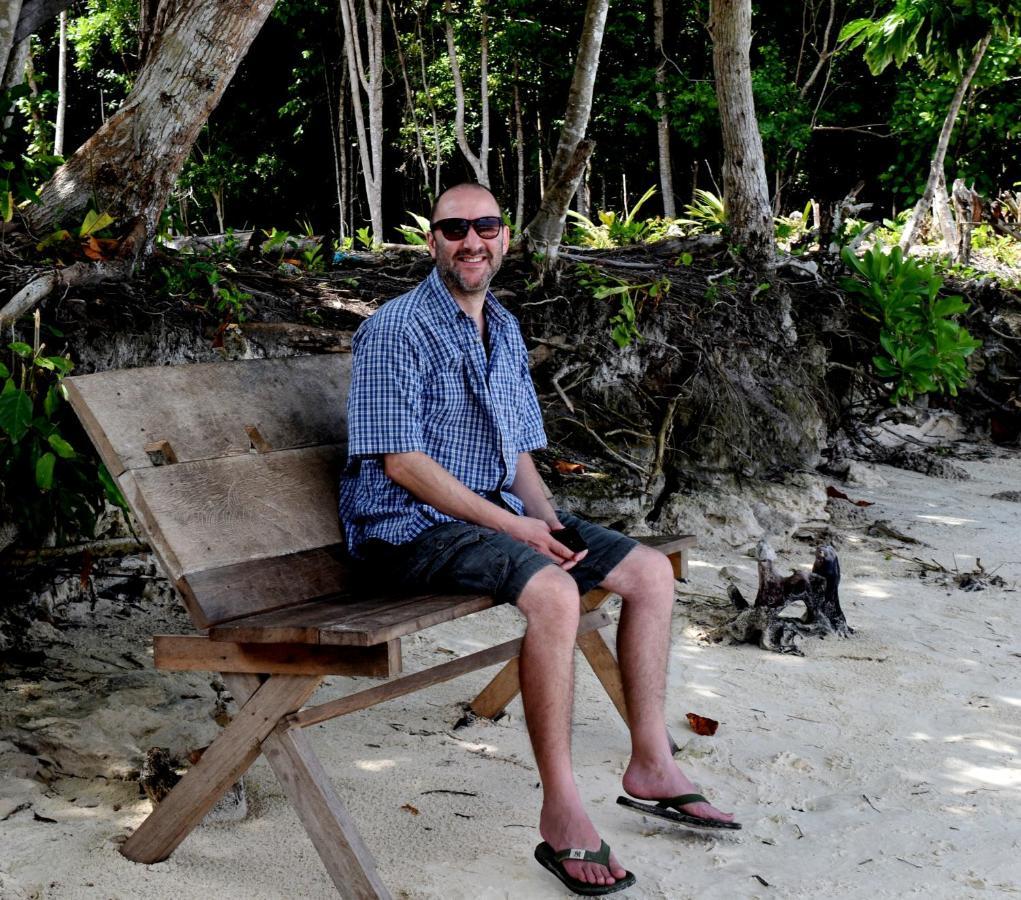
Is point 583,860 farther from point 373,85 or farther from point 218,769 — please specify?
point 373,85

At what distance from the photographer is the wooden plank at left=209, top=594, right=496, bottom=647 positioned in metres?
2.26

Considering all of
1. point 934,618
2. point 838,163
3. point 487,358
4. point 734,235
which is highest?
point 838,163

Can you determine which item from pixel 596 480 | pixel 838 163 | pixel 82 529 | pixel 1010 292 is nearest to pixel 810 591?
pixel 596 480

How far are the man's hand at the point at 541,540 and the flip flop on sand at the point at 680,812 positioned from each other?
0.68 metres

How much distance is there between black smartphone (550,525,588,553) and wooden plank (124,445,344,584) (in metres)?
0.67

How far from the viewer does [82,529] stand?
3641 millimetres

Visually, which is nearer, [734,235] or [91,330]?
[91,330]

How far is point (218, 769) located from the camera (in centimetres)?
251

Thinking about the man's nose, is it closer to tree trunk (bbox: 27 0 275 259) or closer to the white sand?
the white sand

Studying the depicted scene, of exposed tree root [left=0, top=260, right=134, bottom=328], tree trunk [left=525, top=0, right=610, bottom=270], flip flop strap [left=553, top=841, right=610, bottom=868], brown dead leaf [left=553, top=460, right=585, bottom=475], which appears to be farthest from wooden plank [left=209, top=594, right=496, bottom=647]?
tree trunk [left=525, top=0, right=610, bottom=270]

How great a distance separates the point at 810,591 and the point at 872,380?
310 centimetres

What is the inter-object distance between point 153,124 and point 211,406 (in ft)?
6.36

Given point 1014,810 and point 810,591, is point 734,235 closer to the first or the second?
point 810,591

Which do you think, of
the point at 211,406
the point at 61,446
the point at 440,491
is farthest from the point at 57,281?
the point at 440,491
